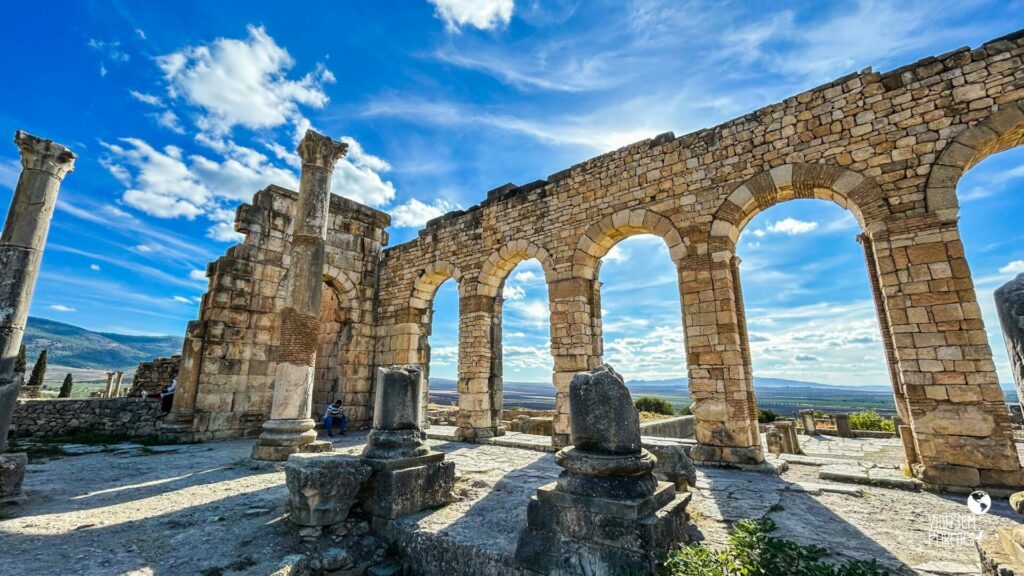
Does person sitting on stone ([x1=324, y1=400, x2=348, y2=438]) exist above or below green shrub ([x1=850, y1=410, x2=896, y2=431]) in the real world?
above

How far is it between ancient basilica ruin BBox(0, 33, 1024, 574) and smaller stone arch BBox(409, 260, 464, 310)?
0.20 ft

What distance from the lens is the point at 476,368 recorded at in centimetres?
990

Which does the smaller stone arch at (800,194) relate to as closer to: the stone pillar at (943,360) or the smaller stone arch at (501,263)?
the stone pillar at (943,360)

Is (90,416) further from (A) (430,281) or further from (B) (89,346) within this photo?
(B) (89,346)

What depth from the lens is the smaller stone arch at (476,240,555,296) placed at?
32.1 feet

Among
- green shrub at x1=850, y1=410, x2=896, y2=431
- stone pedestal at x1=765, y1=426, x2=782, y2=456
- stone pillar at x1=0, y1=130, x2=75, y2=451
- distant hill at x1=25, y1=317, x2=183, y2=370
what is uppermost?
distant hill at x1=25, y1=317, x2=183, y2=370

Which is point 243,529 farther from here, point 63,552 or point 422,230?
point 422,230

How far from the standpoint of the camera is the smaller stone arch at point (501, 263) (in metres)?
9.79

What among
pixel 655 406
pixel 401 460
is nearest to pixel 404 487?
pixel 401 460

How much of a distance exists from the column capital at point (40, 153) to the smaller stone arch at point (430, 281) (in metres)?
7.09

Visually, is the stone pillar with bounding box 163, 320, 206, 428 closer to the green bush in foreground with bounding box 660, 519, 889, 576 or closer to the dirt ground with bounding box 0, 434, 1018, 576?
the dirt ground with bounding box 0, 434, 1018, 576

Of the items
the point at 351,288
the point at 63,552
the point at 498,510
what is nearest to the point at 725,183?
the point at 498,510

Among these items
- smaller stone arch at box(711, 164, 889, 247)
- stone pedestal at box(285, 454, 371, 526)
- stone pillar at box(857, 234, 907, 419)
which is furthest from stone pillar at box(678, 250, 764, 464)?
stone pedestal at box(285, 454, 371, 526)

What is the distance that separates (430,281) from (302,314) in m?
4.42
